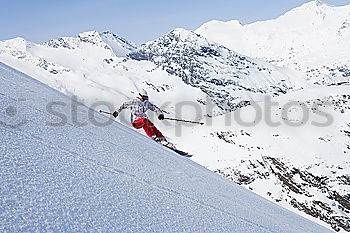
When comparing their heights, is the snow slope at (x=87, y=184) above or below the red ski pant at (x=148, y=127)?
above

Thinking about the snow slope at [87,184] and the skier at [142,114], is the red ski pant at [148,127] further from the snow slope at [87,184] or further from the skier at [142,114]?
the snow slope at [87,184]

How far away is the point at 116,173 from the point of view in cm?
314

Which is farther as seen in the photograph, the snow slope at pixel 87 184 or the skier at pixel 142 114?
the skier at pixel 142 114

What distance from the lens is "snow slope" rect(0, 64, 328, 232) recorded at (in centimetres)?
203

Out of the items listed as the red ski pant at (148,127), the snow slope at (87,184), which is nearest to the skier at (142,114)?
the red ski pant at (148,127)

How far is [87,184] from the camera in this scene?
2.59 metres

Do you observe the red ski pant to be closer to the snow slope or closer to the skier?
the skier

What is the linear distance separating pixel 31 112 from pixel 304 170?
909 inches

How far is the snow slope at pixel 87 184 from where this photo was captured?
203cm

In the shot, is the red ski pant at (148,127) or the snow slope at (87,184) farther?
the red ski pant at (148,127)

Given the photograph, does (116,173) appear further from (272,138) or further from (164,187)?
(272,138)

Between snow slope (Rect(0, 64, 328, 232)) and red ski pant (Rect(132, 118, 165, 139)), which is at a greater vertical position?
snow slope (Rect(0, 64, 328, 232))

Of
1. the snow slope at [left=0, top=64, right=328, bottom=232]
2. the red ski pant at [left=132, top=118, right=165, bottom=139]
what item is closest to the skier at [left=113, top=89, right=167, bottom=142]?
the red ski pant at [left=132, top=118, right=165, bottom=139]

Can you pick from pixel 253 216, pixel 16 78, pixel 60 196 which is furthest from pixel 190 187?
pixel 16 78
